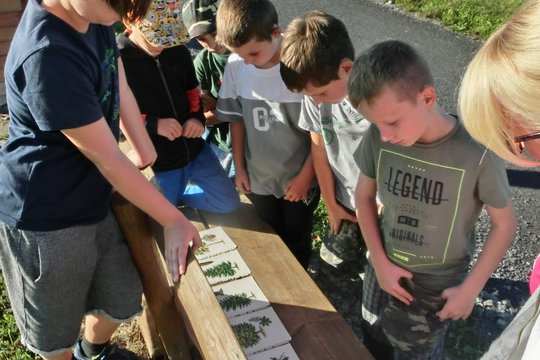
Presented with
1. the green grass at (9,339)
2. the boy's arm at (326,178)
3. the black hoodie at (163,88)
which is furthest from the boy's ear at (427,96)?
the green grass at (9,339)

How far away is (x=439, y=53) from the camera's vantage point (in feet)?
21.7

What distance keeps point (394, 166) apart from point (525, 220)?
7.68 ft

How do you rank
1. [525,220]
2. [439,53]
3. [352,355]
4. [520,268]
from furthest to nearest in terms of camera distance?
[439,53]
[525,220]
[520,268]
[352,355]

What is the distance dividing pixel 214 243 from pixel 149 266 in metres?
0.63

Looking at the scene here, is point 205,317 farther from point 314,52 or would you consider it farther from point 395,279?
point 314,52

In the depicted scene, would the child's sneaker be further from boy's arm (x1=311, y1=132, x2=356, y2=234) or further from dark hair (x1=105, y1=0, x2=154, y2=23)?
dark hair (x1=105, y1=0, x2=154, y2=23)

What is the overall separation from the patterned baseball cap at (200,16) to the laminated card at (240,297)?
1381 millimetres

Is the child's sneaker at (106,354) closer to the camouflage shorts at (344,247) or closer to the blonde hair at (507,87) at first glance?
the camouflage shorts at (344,247)

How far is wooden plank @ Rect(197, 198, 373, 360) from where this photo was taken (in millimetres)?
2061

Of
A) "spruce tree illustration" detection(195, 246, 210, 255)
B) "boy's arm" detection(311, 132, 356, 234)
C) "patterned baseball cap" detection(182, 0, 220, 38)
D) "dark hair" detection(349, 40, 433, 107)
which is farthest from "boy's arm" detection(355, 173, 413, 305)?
"patterned baseball cap" detection(182, 0, 220, 38)

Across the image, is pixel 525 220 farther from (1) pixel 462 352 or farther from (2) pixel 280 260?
(2) pixel 280 260

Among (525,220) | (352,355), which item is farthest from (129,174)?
(525,220)

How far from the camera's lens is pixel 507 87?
4.17 feet

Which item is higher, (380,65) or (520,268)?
(380,65)
